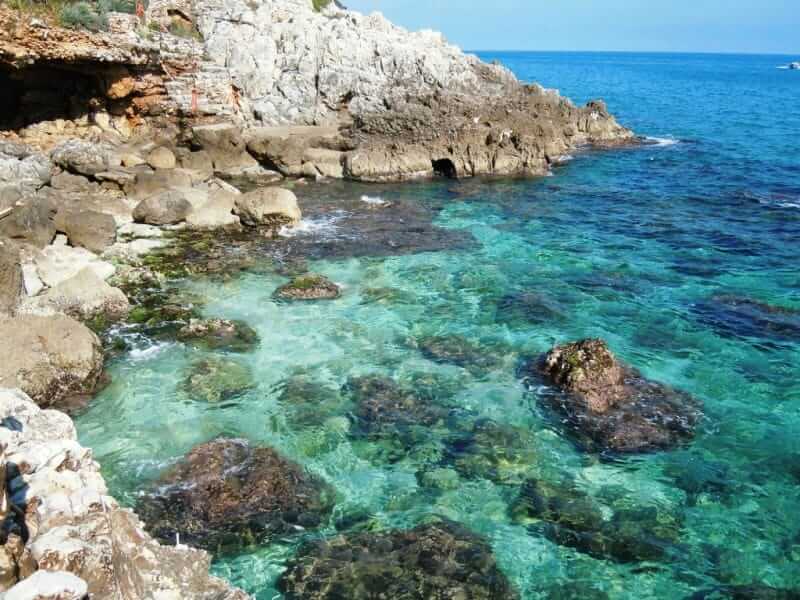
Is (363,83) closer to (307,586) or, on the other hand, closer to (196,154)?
(196,154)

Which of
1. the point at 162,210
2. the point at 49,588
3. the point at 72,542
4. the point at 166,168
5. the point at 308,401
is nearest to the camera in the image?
the point at 49,588

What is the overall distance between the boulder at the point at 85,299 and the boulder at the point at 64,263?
1.12 meters

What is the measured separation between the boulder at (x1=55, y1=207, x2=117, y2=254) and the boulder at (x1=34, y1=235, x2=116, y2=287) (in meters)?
0.35

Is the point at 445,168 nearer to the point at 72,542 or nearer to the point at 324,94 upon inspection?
the point at 324,94

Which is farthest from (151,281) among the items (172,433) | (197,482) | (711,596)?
(711,596)

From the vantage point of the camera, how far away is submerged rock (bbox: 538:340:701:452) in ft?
39.8

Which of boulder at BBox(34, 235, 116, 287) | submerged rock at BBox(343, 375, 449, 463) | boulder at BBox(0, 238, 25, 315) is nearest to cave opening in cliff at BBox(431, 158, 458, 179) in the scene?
boulder at BBox(34, 235, 116, 287)

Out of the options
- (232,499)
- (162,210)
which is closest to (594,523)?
(232,499)

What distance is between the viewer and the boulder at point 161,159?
29219 mm

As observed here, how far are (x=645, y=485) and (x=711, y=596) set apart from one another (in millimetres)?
2284

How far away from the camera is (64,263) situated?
1911 centimetres

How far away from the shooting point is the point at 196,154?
3116 cm

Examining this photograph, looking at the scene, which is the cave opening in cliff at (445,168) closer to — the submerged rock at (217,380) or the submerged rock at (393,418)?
the submerged rock at (393,418)

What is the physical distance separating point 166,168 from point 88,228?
29.7 ft
